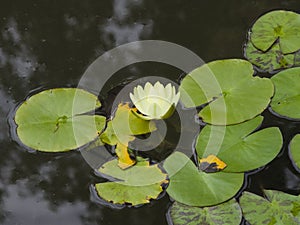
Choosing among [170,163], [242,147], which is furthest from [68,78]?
[242,147]

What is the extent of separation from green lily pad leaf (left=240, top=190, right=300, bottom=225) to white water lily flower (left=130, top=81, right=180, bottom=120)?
16.5 inches

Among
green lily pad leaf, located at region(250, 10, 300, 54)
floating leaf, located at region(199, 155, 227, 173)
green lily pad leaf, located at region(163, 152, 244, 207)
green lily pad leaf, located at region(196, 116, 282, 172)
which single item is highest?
green lily pad leaf, located at region(250, 10, 300, 54)

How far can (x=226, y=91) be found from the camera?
75.6 inches

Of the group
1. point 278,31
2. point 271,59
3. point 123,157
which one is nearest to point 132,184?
point 123,157

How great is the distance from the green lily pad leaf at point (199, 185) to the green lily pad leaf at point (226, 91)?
0.71 ft

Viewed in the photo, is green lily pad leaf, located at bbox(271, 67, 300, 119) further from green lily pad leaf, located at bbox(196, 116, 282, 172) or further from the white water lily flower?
the white water lily flower

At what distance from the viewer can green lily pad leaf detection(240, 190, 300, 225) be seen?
64.6 inches

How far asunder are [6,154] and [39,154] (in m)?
0.13

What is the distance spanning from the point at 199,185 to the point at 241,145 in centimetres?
22

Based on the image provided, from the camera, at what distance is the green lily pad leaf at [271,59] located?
80.1 inches

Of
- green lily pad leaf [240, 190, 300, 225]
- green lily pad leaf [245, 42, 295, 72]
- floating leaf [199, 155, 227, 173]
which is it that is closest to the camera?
green lily pad leaf [240, 190, 300, 225]

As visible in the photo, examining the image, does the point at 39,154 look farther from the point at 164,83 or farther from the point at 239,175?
the point at 239,175

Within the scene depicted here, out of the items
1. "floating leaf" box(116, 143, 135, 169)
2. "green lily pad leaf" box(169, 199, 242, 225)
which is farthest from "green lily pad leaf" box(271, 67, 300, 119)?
"floating leaf" box(116, 143, 135, 169)

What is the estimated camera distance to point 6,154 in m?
1.89
